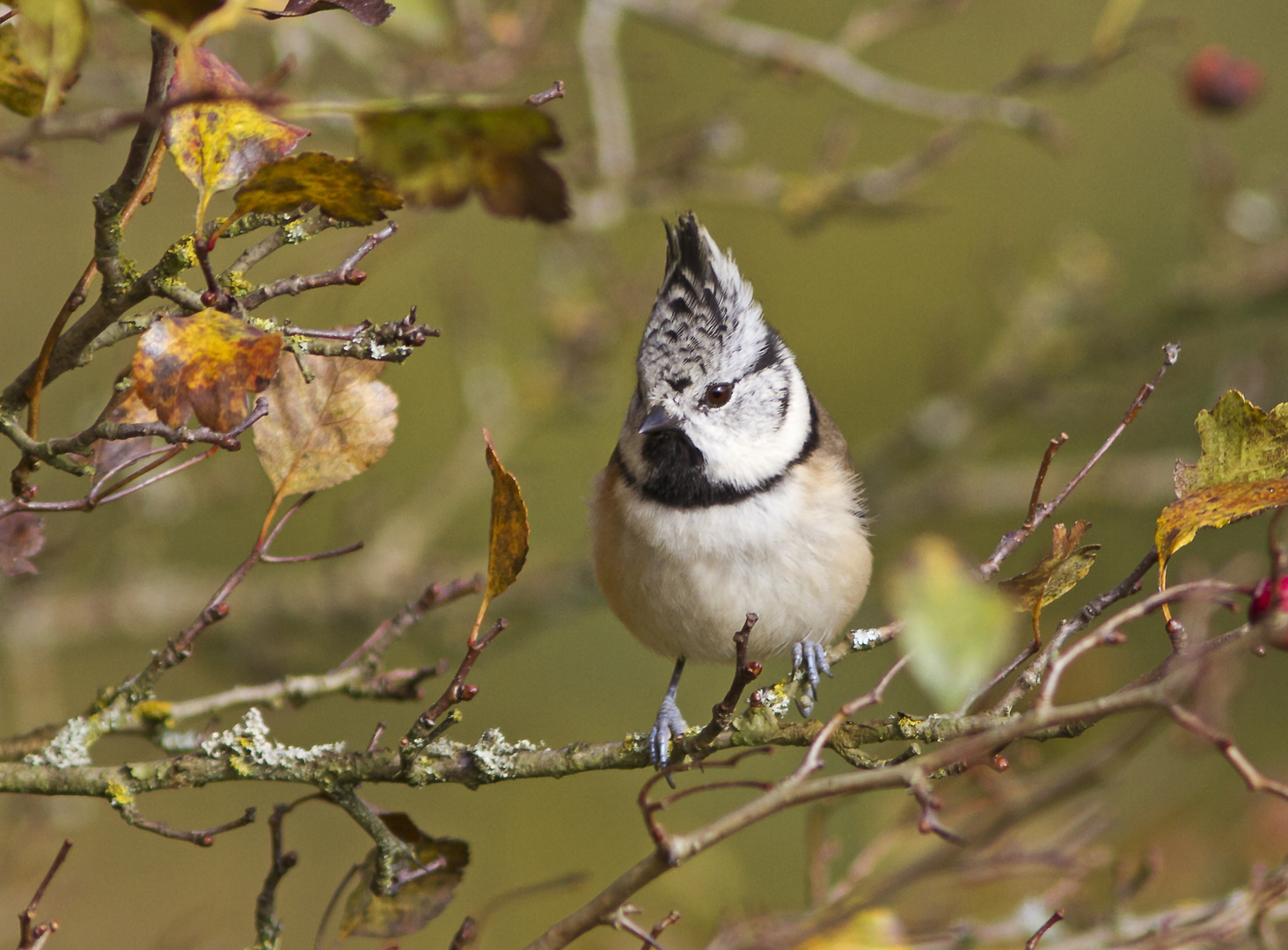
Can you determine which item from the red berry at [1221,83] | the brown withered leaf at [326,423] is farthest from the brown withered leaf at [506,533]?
the red berry at [1221,83]

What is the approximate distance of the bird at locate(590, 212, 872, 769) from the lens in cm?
245

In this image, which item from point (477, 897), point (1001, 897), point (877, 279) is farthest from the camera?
point (877, 279)

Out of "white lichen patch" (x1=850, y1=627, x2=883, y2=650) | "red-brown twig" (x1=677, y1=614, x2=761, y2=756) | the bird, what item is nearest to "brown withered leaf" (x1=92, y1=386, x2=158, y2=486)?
"red-brown twig" (x1=677, y1=614, x2=761, y2=756)

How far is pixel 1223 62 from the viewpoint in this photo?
3.23 m

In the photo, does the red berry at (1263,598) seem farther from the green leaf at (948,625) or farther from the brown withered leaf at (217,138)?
the brown withered leaf at (217,138)

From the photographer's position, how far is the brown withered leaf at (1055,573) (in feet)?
4.35

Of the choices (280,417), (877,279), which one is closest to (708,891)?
(280,417)

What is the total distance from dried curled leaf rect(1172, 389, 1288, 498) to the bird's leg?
2.27 feet

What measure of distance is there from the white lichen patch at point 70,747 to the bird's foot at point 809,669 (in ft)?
3.24

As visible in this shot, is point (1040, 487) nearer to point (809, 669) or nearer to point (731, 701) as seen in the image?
point (731, 701)

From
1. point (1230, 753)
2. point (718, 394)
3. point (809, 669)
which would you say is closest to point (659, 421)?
point (718, 394)

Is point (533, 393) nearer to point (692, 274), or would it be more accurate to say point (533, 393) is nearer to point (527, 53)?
point (527, 53)

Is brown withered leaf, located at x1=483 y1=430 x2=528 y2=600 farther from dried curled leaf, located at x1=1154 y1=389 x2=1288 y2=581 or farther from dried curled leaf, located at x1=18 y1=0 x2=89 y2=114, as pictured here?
dried curled leaf, located at x1=1154 y1=389 x2=1288 y2=581

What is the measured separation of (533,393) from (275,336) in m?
2.92
